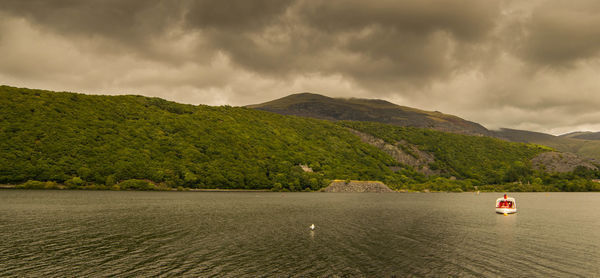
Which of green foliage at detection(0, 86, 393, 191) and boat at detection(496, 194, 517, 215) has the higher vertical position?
green foliage at detection(0, 86, 393, 191)

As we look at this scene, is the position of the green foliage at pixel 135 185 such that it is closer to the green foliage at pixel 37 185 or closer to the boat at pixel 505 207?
the green foliage at pixel 37 185

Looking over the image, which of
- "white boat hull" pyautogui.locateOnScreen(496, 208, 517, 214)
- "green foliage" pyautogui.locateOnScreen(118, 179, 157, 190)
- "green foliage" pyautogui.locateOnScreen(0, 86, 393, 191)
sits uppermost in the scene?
"green foliage" pyautogui.locateOnScreen(0, 86, 393, 191)

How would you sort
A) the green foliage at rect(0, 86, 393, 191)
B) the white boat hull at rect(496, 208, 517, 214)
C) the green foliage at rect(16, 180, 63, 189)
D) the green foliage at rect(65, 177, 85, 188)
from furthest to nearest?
1. the green foliage at rect(0, 86, 393, 191)
2. the green foliage at rect(65, 177, 85, 188)
3. the green foliage at rect(16, 180, 63, 189)
4. the white boat hull at rect(496, 208, 517, 214)

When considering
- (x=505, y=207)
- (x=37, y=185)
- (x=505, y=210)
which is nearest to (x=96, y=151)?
(x=37, y=185)

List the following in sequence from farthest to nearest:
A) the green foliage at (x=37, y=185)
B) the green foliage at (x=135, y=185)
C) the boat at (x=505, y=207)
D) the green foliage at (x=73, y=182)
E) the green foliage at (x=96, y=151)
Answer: the green foliage at (x=135, y=185) → the green foliage at (x=96, y=151) → the green foliage at (x=73, y=182) → the green foliage at (x=37, y=185) → the boat at (x=505, y=207)

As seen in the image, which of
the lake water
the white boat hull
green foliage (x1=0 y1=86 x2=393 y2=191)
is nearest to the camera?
the lake water

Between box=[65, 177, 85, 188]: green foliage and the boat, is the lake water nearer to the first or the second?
the boat

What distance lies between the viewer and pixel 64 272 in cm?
2591

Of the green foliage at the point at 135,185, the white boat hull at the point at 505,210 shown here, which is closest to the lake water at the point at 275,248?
the white boat hull at the point at 505,210

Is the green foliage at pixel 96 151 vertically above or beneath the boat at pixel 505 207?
above

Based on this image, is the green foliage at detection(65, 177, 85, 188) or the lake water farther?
the green foliage at detection(65, 177, 85, 188)

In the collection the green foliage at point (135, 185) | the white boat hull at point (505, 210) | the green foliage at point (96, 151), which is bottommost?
the white boat hull at point (505, 210)

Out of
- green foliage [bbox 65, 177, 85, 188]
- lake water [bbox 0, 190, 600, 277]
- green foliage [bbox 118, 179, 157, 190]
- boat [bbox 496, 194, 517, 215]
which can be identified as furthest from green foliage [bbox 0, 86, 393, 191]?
boat [bbox 496, 194, 517, 215]

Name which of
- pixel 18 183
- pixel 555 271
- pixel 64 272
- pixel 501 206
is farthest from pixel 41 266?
pixel 18 183
